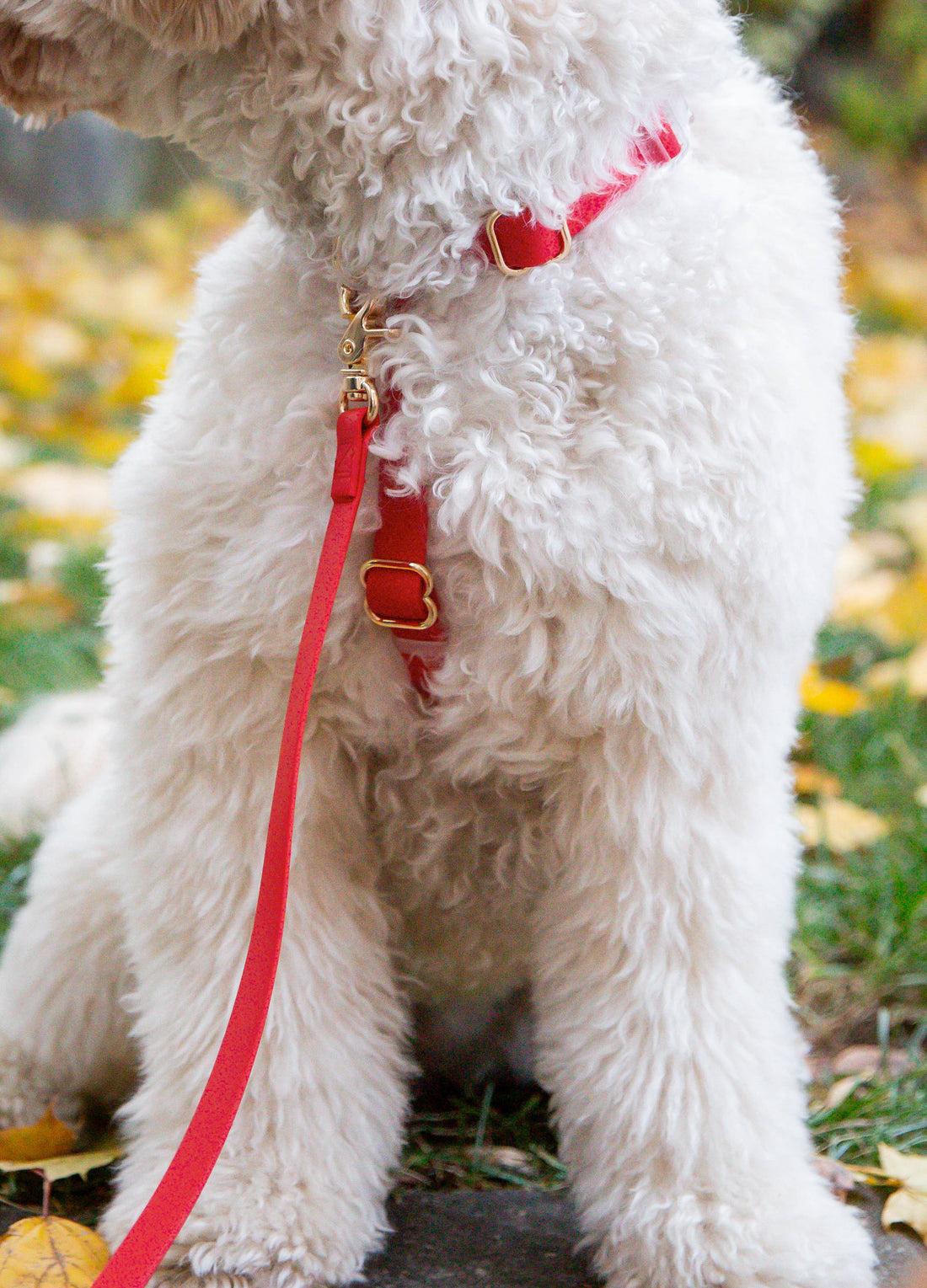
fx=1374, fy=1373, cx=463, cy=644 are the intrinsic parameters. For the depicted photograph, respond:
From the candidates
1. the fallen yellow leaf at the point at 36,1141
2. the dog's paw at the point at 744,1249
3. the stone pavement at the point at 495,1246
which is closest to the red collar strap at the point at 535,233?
the dog's paw at the point at 744,1249

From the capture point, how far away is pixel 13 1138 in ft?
5.99

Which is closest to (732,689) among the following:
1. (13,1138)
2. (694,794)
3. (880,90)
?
(694,794)

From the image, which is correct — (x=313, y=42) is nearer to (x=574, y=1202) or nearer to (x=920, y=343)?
(x=574, y=1202)

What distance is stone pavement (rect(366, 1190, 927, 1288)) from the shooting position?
5.35 ft

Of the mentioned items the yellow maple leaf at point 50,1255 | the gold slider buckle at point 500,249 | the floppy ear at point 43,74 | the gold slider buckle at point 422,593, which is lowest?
the yellow maple leaf at point 50,1255

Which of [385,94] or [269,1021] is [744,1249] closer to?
[269,1021]

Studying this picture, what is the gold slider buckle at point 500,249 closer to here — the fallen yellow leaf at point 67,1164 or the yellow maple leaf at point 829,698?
the fallen yellow leaf at point 67,1164

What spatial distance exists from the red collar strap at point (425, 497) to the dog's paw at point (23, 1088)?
3.10ft

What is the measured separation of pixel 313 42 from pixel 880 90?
20.5ft

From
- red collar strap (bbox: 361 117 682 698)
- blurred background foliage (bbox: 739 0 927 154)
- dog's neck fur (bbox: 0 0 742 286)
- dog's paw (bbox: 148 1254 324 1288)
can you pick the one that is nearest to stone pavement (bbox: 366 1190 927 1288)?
dog's paw (bbox: 148 1254 324 1288)

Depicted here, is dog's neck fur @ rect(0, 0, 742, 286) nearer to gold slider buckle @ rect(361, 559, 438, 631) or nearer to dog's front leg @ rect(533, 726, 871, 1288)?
gold slider buckle @ rect(361, 559, 438, 631)

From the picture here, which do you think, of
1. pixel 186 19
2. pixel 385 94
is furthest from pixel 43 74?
pixel 385 94

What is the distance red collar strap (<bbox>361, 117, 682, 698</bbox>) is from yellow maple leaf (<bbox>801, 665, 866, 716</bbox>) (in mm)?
1503

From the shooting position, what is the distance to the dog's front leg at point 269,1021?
1.53m
